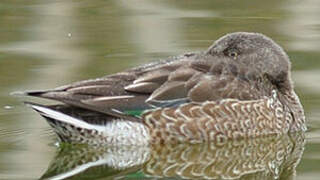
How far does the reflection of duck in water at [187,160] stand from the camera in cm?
962

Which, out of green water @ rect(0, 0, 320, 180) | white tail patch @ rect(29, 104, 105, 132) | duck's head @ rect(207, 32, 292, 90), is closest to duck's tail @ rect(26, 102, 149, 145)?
white tail patch @ rect(29, 104, 105, 132)

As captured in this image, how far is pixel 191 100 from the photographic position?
1048cm

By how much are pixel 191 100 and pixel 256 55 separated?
81 cm

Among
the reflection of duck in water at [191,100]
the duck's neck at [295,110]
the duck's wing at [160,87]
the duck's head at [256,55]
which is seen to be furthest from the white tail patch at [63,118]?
the duck's neck at [295,110]

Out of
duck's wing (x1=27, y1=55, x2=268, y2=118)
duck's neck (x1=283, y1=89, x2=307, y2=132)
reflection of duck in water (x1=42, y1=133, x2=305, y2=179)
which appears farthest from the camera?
duck's neck (x1=283, y1=89, x2=307, y2=132)

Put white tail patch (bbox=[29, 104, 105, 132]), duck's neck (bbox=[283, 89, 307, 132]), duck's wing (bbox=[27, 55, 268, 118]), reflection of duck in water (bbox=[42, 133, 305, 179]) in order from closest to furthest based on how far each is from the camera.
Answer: reflection of duck in water (bbox=[42, 133, 305, 179]) → white tail patch (bbox=[29, 104, 105, 132]) → duck's wing (bbox=[27, 55, 268, 118]) → duck's neck (bbox=[283, 89, 307, 132])

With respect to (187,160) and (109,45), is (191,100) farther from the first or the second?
(109,45)

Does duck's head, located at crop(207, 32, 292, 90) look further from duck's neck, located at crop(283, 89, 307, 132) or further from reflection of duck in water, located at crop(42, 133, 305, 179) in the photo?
reflection of duck in water, located at crop(42, 133, 305, 179)

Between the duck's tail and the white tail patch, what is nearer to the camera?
the white tail patch

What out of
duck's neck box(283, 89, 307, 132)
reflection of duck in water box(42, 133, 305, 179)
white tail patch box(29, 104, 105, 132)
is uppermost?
white tail patch box(29, 104, 105, 132)

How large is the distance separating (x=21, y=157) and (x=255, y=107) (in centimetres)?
204

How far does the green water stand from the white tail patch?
0.68 feet

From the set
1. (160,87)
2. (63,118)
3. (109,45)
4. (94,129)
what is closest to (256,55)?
(160,87)

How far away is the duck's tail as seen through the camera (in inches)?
401
